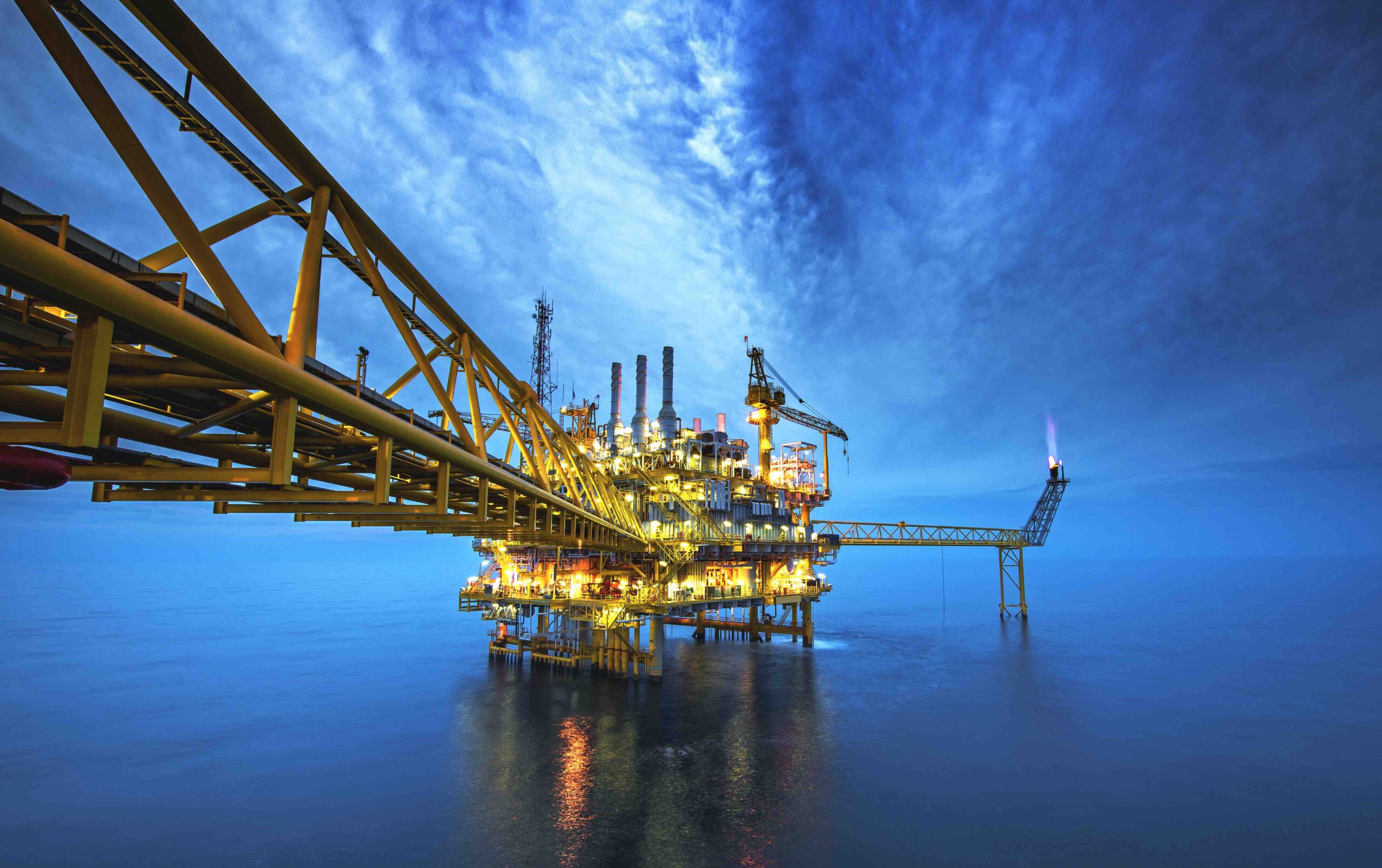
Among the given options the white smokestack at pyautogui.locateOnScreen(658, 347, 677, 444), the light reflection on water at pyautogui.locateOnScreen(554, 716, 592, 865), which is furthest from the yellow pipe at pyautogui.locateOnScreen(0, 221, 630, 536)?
the white smokestack at pyautogui.locateOnScreen(658, 347, 677, 444)

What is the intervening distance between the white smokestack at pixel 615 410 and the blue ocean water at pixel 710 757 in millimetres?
23384

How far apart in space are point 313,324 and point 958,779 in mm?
33609

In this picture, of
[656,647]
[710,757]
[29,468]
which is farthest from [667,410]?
[29,468]

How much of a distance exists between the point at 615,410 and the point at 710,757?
4427cm

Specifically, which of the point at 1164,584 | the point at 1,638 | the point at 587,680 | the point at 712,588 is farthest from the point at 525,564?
the point at 1164,584

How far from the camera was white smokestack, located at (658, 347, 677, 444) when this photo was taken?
62781 mm

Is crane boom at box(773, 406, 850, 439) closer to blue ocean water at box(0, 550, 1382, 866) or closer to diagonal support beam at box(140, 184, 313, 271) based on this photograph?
blue ocean water at box(0, 550, 1382, 866)

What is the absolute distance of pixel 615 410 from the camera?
71.8 m

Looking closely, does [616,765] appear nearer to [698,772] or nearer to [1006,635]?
[698,772]

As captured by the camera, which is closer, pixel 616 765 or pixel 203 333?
pixel 203 333

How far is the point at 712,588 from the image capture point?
5553 centimetres

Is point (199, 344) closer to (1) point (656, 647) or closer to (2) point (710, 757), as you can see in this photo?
(2) point (710, 757)

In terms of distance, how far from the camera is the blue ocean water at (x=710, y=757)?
2466cm

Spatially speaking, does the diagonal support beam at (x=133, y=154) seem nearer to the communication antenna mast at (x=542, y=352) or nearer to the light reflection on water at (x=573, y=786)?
the light reflection on water at (x=573, y=786)
